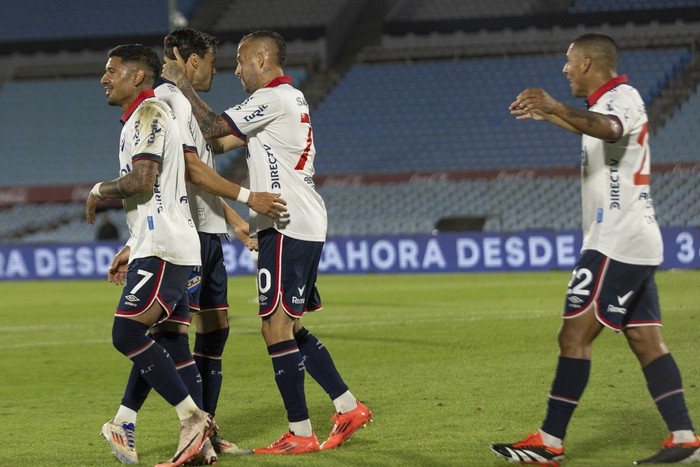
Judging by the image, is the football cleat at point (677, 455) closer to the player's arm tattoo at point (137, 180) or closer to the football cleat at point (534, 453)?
the football cleat at point (534, 453)

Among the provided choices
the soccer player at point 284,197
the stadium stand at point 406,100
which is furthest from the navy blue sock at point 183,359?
the stadium stand at point 406,100

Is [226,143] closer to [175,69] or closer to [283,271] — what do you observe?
[175,69]

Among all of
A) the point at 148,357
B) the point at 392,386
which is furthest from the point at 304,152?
the point at 392,386

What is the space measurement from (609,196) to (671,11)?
28003 mm

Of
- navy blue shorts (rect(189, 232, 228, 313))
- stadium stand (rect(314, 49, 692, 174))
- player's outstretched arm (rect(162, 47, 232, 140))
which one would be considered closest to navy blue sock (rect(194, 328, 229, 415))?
navy blue shorts (rect(189, 232, 228, 313))

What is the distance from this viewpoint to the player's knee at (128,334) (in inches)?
211

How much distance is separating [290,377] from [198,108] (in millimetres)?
1520

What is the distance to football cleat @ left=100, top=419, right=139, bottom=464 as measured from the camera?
18.1ft

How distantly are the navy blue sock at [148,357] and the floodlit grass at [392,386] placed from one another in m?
0.44

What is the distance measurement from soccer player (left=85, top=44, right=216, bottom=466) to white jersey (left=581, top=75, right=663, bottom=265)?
79.7 inches

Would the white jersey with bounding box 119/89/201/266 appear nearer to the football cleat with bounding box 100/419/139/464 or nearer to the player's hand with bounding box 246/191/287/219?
the player's hand with bounding box 246/191/287/219

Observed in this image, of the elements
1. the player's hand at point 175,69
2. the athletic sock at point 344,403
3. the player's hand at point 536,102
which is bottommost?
the athletic sock at point 344,403

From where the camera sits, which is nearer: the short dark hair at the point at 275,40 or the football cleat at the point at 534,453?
the football cleat at the point at 534,453

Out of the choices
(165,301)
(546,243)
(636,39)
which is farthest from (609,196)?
(636,39)
